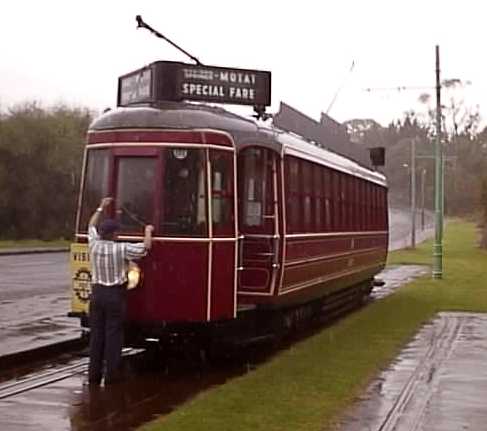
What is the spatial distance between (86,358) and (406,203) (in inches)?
4205

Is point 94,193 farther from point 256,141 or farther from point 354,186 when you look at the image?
point 354,186

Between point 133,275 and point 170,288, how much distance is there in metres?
0.45

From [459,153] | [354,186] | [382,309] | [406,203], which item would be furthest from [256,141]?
[406,203]

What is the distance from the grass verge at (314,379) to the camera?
9.55 meters

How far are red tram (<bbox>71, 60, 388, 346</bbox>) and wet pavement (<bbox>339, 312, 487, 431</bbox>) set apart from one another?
6.72 ft

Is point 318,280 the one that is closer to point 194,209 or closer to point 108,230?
point 194,209

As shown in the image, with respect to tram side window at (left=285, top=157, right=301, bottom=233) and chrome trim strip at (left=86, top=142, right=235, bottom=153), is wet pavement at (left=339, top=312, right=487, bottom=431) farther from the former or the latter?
chrome trim strip at (left=86, top=142, right=235, bottom=153)

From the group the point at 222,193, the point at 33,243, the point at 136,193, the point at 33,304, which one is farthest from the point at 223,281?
the point at 33,243

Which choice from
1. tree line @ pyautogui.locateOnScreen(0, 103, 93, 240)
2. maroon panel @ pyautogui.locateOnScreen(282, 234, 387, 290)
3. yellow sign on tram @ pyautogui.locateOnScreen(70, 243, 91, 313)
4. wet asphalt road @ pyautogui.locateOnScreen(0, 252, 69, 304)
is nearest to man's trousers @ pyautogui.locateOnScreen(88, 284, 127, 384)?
yellow sign on tram @ pyautogui.locateOnScreen(70, 243, 91, 313)

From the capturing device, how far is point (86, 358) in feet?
48.0

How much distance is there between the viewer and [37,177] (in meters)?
59.8

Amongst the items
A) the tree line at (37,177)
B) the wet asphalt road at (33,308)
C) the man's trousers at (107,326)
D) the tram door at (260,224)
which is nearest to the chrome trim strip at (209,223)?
the tram door at (260,224)

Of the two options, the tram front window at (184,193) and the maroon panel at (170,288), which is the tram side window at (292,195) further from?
the maroon panel at (170,288)

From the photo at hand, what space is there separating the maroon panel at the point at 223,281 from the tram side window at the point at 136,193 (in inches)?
34.4
